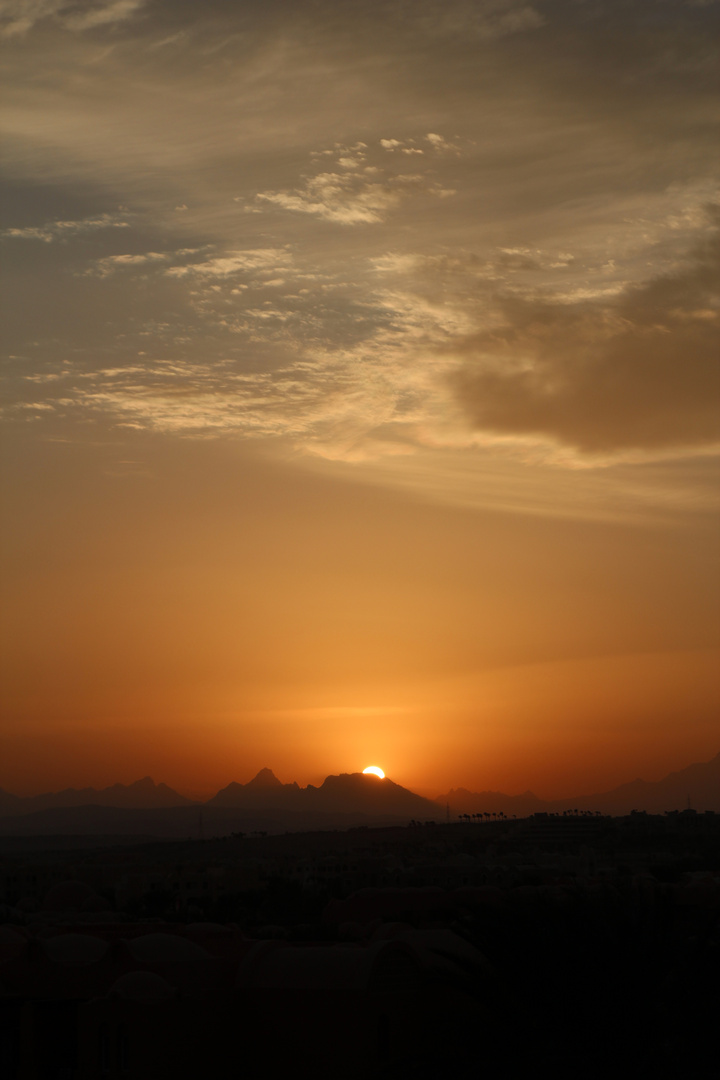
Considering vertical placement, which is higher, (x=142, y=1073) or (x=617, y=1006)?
(x=617, y=1006)

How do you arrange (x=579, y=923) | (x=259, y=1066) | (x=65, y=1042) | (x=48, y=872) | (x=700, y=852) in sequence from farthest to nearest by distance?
(x=700, y=852)
(x=48, y=872)
(x=65, y=1042)
(x=259, y=1066)
(x=579, y=923)

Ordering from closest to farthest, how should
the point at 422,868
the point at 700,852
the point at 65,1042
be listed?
the point at 65,1042, the point at 422,868, the point at 700,852

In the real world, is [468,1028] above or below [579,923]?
below

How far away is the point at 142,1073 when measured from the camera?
19.7m

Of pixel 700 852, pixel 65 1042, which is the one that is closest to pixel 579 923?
pixel 65 1042

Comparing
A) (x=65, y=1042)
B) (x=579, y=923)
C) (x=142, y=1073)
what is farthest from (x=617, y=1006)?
(x=65, y=1042)

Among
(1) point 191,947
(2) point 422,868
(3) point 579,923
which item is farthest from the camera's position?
(2) point 422,868

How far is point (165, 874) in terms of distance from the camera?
78875 mm

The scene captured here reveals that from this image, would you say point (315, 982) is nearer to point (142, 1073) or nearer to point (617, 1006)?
point (142, 1073)

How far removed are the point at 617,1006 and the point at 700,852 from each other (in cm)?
9030

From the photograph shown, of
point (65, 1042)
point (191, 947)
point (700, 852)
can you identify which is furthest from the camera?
point (700, 852)

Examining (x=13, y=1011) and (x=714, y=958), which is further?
(x=13, y=1011)

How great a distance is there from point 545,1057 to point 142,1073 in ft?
21.9

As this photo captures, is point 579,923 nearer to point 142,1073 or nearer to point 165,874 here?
point 142,1073
